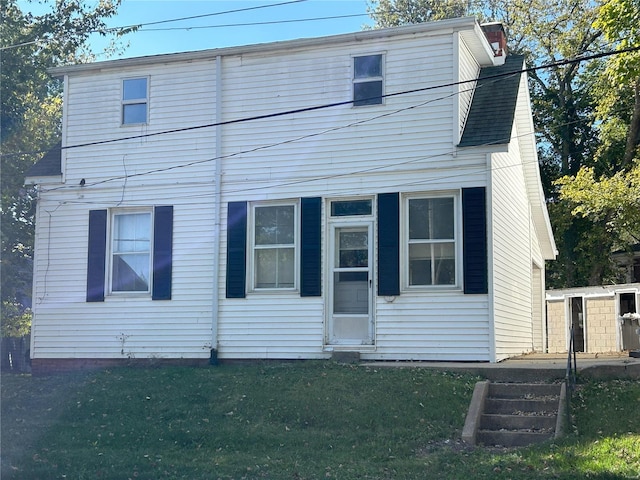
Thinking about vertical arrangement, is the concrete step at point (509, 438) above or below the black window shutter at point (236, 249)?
below

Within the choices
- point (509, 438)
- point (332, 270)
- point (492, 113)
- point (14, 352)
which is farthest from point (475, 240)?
point (14, 352)

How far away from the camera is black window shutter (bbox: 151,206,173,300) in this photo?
14180mm

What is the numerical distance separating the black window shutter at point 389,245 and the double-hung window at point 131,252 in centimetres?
444

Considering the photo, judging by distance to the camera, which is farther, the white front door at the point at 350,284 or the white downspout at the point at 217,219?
the white downspout at the point at 217,219

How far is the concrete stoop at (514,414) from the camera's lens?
372 inches

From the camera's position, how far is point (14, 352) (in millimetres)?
22734

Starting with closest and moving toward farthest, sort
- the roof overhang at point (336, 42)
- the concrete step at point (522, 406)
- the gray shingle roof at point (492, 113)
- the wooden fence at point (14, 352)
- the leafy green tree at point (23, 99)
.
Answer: the concrete step at point (522, 406), the gray shingle roof at point (492, 113), the roof overhang at point (336, 42), the leafy green tree at point (23, 99), the wooden fence at point (14, 352)

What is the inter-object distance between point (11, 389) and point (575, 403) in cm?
914

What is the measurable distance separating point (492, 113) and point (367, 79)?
2.24 m

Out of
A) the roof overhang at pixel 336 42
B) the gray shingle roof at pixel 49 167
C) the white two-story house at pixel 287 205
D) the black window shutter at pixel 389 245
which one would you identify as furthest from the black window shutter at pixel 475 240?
the gray shingle roof at pixel 49 167

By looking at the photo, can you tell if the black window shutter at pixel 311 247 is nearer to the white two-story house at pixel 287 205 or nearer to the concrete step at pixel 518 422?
the white two-story house at pixel 287 205

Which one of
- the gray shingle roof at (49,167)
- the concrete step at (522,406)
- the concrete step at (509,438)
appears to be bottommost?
the concrete step at (509,438)

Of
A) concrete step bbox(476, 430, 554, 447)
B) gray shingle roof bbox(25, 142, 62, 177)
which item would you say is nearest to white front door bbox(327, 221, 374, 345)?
concrete step bbox(476, 430, 554, 447)

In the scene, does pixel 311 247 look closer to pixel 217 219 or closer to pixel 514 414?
pixel 217 219
